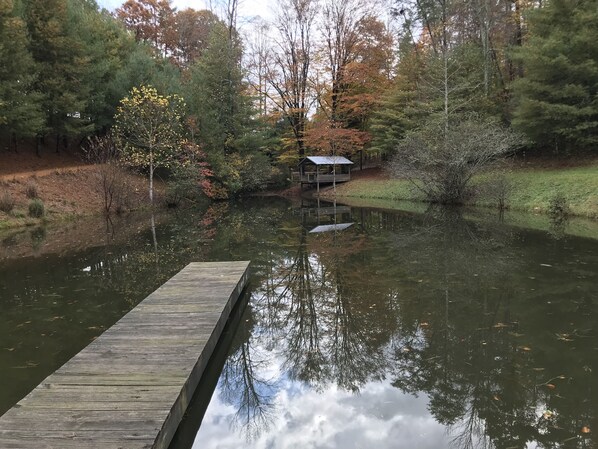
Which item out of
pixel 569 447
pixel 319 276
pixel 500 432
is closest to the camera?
pixel 569 447

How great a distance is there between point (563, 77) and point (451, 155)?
746 centimetres

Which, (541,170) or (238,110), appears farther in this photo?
(238,110)

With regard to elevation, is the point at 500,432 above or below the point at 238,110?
below

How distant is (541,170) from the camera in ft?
67.9

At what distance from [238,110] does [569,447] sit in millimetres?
28841

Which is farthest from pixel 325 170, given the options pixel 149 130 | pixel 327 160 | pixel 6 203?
pixel 6 203

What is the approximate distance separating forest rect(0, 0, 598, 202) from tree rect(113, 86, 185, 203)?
117 mm

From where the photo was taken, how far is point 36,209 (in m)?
17.1

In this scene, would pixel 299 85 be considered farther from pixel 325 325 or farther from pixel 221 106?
pixel 325 325

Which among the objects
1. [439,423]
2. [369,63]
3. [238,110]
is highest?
[369,63]

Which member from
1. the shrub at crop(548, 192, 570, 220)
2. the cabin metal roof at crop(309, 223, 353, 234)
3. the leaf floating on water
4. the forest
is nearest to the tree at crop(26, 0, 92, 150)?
the forest

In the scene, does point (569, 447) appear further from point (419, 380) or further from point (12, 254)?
point (12, 254)

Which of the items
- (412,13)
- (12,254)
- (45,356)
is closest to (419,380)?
(45,356)

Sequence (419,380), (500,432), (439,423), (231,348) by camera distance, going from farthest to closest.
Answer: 1. (231,348)
2. (419,380)
3. (439,423)
4. (500,432)
